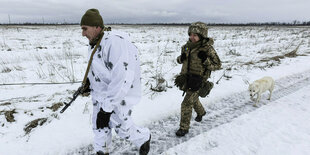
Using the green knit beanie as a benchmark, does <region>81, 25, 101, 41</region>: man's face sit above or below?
below

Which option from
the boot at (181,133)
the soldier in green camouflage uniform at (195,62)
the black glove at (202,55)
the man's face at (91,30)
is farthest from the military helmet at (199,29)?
the boot at (181,133)

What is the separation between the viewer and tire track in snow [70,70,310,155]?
8.89 ft

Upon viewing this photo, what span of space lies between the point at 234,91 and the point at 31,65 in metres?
7.33

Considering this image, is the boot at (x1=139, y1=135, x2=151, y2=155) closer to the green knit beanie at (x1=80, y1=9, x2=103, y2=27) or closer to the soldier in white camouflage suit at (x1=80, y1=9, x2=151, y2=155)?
the soldier in white camouflage suit at (x1=80, y1=9, x2=151, y2=155)

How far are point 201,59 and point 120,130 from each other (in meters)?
1.54

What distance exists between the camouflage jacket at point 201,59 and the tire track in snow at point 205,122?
1116mm

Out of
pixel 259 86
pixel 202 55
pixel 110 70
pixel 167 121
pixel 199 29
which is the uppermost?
pixel 199 29

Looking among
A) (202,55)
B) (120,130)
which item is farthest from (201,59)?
(120,130)

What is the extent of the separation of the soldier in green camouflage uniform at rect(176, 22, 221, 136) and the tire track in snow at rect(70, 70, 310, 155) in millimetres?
246

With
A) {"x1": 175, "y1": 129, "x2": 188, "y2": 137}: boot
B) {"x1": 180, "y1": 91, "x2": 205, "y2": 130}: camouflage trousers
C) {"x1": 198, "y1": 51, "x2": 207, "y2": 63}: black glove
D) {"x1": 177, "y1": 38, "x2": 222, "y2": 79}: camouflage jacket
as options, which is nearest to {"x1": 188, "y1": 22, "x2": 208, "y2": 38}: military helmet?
{"x1": 177, "y1": 38, "x2": 222, "y2": 79}: camouflage jacket

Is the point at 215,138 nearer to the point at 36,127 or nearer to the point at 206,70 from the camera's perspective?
the point at 206,70

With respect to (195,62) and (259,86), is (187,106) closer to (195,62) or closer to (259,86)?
(195,62)

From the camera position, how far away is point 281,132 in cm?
297

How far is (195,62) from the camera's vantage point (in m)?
2.67
